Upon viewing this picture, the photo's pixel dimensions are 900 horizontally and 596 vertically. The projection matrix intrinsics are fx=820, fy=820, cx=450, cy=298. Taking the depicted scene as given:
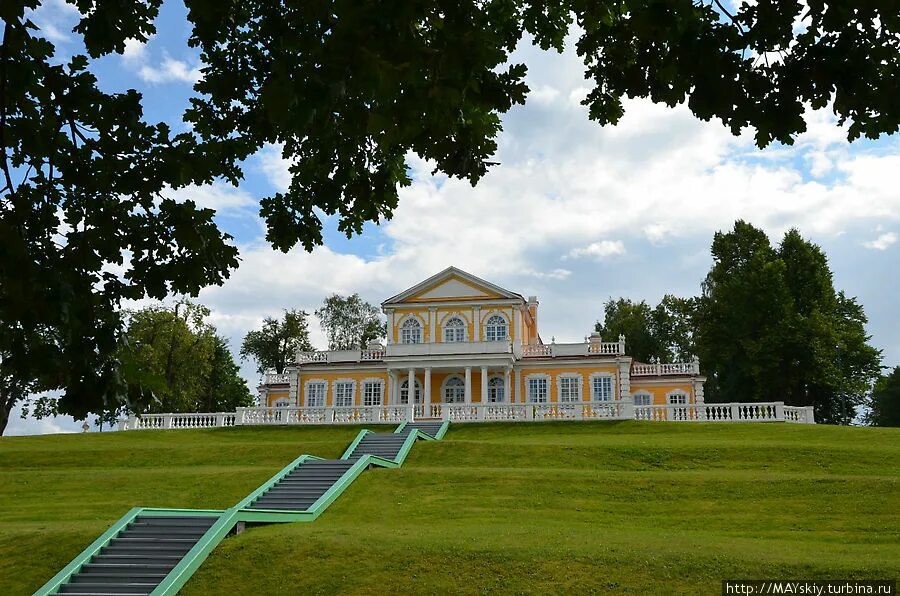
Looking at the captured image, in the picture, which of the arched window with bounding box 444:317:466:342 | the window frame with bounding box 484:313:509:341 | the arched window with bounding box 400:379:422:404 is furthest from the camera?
the arched window with bounding box 400:379:422:404

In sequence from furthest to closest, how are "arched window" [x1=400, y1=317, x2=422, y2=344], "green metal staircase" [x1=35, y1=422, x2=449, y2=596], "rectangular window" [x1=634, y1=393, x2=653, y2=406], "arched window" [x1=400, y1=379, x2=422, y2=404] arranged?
"arched window" [x1=400, y1=379, x2=422, y2=404] → "arched window" [x1=400, y1=317, x2=422, y2=344] → "rectangular window" [x1=634, y1=393, x2=653, y2=406] → "green metal staircase" [x1=35, y1=422, x2=449, y2=596]

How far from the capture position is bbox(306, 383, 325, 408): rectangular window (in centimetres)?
4944

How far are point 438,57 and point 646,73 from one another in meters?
2.07

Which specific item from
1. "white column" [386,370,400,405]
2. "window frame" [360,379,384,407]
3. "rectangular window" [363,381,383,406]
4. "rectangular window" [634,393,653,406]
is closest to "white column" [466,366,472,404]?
"white column" [386,370,400,405]

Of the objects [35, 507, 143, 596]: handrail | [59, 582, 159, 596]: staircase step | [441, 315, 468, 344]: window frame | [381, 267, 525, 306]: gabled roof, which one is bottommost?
[59, 582, 159, 596]: staircase step

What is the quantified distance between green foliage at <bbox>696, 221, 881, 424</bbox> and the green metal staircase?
33096 mm

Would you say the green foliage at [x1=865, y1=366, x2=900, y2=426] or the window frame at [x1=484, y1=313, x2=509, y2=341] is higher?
the window frame at [x1=484, y1=313, x2=509, y2=341]

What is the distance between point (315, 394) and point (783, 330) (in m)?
27.6

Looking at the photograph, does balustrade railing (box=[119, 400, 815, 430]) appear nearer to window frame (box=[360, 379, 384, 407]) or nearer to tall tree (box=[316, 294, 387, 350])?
window frame (box=[360, 379, 384, 407])

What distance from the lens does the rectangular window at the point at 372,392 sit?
4869cm

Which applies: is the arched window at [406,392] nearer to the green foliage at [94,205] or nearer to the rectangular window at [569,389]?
the rectangular window at [569,389]

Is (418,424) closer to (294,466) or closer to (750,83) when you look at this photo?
(294,466)

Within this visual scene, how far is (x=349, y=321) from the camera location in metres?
67.8

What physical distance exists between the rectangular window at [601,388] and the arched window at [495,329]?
18.6 ft
